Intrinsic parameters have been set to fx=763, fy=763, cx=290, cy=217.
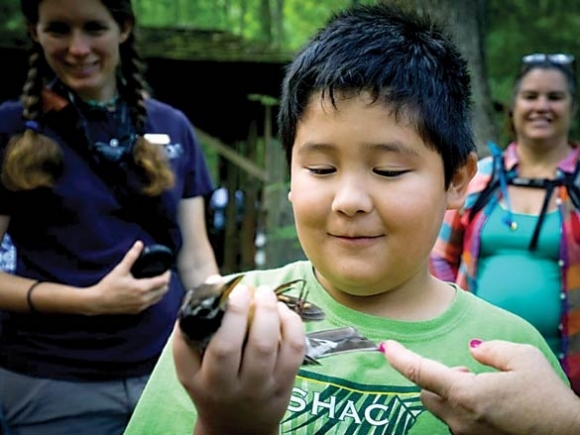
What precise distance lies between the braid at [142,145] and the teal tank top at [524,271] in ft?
Answer: 5.61

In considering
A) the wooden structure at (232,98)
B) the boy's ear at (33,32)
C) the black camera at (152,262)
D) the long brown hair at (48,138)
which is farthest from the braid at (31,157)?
the wooden structure at (232,98)

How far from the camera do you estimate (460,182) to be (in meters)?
1.80

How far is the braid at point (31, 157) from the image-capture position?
2.46m

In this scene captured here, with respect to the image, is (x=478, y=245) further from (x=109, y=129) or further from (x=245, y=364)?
(x=245, y=364)

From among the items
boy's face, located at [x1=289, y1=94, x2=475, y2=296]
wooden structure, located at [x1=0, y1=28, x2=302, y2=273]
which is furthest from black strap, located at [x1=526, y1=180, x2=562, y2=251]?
wooden structure, located at [x1=0, y1=28, x2=302, y2=273]

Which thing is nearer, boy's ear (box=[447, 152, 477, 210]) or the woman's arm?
boy's ear (box=[447, 152, 477, 210])

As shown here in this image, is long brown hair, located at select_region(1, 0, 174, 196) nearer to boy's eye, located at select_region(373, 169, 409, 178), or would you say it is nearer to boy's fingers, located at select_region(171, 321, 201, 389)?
boy's eye, located at select_region(373, 169, 409, 178)

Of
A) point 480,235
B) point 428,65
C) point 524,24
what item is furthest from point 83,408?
point 524,24

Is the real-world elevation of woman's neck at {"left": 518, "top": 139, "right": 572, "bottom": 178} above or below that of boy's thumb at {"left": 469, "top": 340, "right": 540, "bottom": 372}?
below

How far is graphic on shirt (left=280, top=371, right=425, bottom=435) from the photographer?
1543 millimetres

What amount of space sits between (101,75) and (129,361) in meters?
1.03

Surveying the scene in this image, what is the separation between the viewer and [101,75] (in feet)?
9.08

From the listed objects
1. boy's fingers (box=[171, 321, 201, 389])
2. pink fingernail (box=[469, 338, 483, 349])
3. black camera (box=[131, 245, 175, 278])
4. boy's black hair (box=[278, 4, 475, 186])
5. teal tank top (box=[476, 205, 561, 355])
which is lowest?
teal tank top (box=[476, 205, 561, 355])

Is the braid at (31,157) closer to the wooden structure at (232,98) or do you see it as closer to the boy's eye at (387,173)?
the boy's eye at (387,173)
